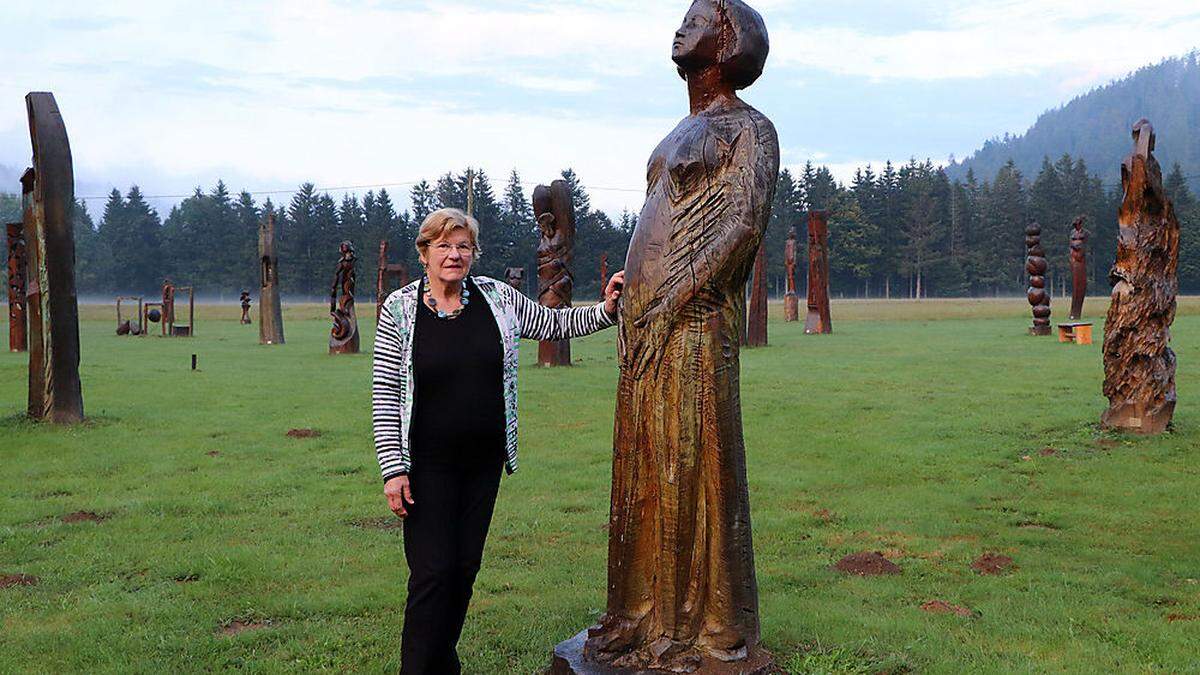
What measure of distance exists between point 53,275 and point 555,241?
30.4 feet

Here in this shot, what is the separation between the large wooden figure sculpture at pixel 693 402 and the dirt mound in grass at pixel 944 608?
5.73 ft

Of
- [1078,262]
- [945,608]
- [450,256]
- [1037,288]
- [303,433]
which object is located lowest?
[945,608]

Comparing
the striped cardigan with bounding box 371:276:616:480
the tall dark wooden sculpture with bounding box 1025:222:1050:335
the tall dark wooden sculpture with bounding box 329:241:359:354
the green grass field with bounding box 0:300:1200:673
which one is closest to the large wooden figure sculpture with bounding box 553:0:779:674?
the striped cardigan with bounding box 371:276:616:480

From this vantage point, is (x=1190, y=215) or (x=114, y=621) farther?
(x=1190, y=215)

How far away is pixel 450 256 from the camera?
158 inches

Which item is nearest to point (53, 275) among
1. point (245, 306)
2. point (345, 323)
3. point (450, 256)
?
point (450, 256)

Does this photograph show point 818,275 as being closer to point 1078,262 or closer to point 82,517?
point 1078,262

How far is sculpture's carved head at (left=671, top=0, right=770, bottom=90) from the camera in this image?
404 cm

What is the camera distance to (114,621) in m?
5.29

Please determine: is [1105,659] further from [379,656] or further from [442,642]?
[379,656]

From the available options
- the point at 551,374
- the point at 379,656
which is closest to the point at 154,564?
the point at 379,656

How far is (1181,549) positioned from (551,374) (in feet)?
40.5

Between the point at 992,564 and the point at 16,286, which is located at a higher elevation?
the point at 16,286

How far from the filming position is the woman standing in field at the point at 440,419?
3.97 metres
